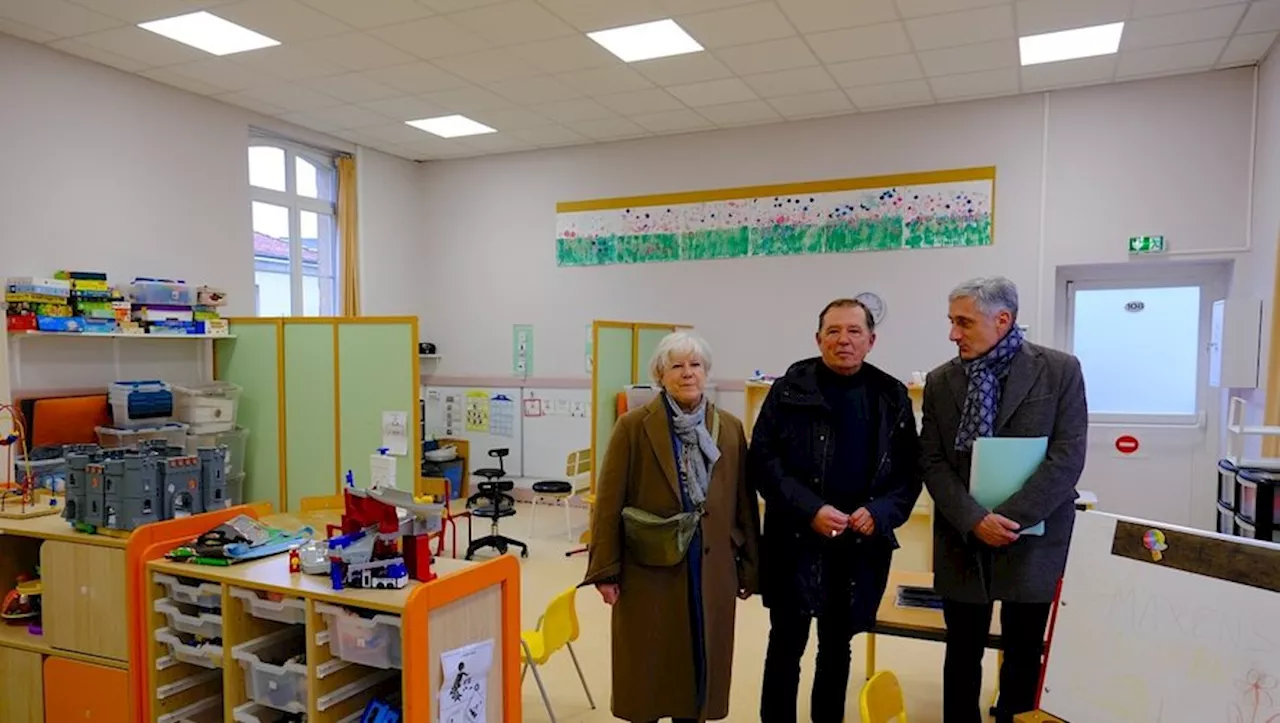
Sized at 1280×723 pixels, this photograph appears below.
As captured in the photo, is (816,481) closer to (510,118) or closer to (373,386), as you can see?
(373,386)

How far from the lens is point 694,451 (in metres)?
2.39

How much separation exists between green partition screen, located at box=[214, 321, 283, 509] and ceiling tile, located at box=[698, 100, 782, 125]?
360 centimetres

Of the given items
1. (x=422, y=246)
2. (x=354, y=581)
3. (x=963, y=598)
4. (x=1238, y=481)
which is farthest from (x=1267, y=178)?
(x=422, y=246)

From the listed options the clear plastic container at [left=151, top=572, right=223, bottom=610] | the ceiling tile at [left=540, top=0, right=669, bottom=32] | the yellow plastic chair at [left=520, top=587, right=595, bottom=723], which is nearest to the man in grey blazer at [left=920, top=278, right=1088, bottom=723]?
the yellow plastic chair at [left=520, top=587, right=595, bottom=723]

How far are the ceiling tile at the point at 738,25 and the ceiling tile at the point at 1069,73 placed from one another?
188 cm

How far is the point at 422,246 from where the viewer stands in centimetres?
805

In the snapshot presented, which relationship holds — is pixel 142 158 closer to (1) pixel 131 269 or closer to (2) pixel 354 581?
(1) pixel 131 269

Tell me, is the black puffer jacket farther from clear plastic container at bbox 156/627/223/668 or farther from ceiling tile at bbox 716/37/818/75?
ceiling tile at bbox 716/37/818/75

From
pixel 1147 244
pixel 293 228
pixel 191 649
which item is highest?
pixel 293 228

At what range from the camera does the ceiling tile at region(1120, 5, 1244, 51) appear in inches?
169

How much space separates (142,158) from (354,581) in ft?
15.2

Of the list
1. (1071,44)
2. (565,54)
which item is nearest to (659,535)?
(565,54)

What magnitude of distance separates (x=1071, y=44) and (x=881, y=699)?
4492 millimetres

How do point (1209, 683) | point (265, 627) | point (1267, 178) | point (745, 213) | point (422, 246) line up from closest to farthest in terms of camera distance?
point (1209, 683) < point (265, 627) < point (1267, 178) < point (745, 213) < point (422, 246)
